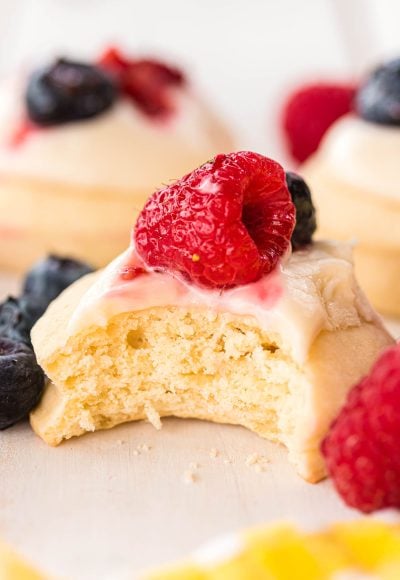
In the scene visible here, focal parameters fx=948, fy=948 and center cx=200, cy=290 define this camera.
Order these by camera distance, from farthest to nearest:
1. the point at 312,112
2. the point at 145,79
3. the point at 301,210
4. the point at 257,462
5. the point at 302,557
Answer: the point at 312,112 < the point at 145,79 < the point at 301,210 < the point at 257,462 < the point at 302,557

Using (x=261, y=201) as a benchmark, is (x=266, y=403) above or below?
below

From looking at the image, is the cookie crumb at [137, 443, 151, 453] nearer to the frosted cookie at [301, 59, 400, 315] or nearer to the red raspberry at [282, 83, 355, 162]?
the frosted cookie at [301, 59, 400, 315]

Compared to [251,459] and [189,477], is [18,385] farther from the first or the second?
[251,459]

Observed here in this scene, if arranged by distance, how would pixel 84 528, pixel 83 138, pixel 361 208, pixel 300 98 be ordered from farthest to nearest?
1. pixel 300 98
2. pixel 83 138
3. pixel 361 208
4. pixel 84 528

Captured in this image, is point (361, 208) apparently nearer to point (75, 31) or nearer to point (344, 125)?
point (344, 125)

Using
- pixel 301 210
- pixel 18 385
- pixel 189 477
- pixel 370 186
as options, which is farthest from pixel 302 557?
pixel 370 186

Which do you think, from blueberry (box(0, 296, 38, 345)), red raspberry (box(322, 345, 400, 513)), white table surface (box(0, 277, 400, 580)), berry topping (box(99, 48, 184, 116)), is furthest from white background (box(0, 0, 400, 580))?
berry topping (box(99, 48, 184, 116))

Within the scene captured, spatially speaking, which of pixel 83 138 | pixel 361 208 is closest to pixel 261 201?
pixel 361 208
